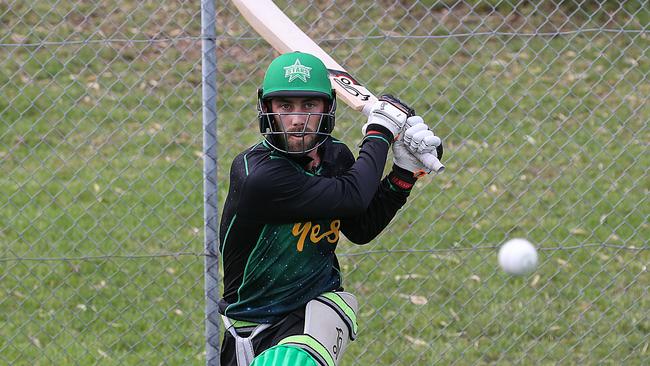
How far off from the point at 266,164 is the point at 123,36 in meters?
5.09

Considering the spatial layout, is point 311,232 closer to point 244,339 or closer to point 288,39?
point 244,339

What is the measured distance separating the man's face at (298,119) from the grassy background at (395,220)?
0.96 metres

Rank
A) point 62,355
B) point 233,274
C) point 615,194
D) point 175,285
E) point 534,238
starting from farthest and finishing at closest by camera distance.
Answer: point 615,194
point 534,238
point 175,285
point 62,355
point 233,274

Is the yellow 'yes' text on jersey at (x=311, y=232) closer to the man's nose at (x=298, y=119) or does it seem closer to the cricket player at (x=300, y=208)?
the cricket player at (x=300, y=208)

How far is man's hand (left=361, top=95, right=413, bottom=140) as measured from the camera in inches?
142

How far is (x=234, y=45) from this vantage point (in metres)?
8.02

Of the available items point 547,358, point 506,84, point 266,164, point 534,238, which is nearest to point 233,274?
point 266,164

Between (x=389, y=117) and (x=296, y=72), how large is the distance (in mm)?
386

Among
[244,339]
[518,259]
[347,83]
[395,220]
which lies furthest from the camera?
[395,220]

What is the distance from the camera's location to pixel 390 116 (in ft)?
11.8

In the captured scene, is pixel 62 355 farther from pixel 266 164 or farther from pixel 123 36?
pixel 123 36

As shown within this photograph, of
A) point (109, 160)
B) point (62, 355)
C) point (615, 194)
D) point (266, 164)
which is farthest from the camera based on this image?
point (109, 160)

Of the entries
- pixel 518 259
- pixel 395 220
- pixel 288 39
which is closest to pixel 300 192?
pixel 288 39

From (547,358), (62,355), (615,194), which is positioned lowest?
(62,355)
